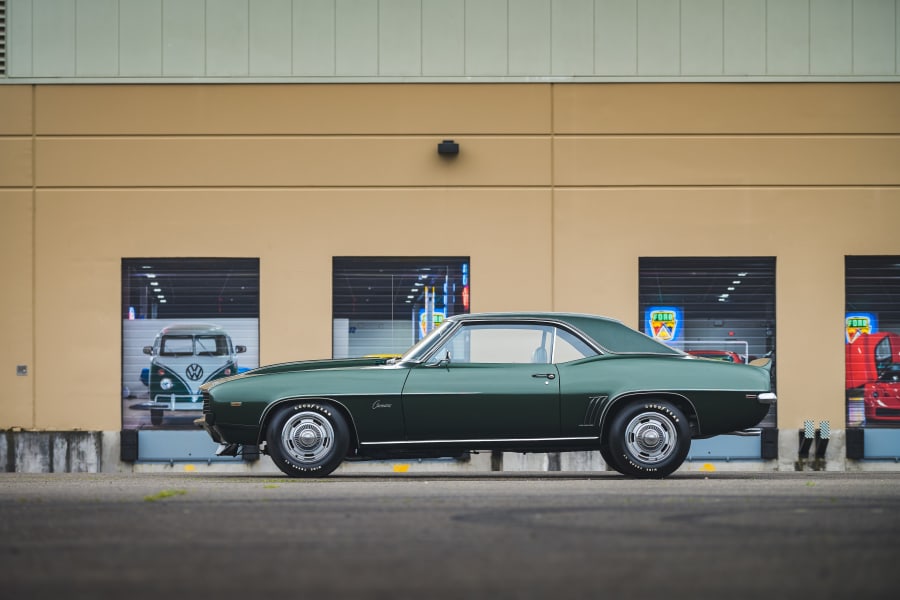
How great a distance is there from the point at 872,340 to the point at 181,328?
903 cm

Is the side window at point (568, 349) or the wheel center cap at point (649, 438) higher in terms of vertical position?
the side window at point (568, 349)

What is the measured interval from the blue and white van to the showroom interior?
17 centimetres

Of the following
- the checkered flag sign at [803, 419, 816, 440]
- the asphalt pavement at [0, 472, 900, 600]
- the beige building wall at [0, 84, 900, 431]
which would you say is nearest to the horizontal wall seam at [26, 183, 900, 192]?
the beige building wall at [0, 84, 900, 431]

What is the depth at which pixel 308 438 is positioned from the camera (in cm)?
1059

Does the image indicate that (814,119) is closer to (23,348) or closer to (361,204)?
(361,204)

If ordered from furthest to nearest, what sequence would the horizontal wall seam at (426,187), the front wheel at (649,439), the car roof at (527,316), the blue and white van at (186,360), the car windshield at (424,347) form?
the horizontal wall seam at (426,187)
the blue and white van at (186,360)
the car roof at (527,316)
the car windshield at (424,347)
the front wheel at (649,439)

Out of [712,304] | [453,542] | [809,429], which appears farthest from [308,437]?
[809,429]

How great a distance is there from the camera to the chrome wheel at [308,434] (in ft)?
34.7

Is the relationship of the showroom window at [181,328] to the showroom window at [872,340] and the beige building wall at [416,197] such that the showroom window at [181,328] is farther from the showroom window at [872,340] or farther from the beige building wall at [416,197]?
the showroom window at [872,340]

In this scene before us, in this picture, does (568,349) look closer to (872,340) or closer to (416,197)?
(416,197)

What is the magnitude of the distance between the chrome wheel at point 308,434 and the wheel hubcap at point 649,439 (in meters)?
2.36

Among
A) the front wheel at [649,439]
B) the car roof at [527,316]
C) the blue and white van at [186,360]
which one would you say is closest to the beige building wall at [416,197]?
the blue and white van at [186,360]

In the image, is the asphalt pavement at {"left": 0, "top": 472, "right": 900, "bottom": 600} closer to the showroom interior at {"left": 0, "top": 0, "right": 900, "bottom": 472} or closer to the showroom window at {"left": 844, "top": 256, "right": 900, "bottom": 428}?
the showroom interior at {"left": 0, "top": 0, "right": 900, "bottom": 472}

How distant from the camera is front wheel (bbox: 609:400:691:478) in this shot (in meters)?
10.5
